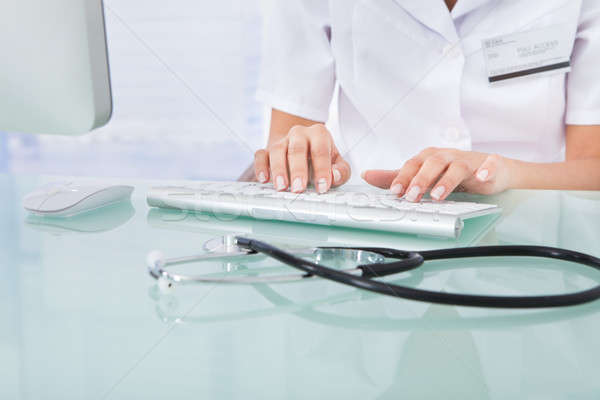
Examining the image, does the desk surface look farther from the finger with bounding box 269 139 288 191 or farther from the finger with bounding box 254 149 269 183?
the finger with bounding box 254 149 269 183

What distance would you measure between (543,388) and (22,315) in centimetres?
24

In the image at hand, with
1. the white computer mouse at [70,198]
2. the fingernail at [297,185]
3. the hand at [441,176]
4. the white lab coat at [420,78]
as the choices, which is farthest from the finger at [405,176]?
the white lab coat at [420,78]

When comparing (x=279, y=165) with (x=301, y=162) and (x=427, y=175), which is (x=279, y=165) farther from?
(x=427, y=175)

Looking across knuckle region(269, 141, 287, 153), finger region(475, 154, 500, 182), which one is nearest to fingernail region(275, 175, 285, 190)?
knuckle region(269, 141, 287, 153)

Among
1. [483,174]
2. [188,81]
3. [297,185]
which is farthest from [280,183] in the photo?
[188,81]

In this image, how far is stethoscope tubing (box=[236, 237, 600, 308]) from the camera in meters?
0.22

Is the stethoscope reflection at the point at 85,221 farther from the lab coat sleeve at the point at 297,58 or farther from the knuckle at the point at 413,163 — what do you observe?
the lab coat sleeve at the point at 297,58

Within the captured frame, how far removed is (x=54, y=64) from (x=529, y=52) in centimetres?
80

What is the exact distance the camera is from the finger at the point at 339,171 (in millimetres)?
637

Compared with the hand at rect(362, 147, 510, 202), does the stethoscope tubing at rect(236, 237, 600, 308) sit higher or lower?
lower

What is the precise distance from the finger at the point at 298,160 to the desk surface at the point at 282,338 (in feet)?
0.78

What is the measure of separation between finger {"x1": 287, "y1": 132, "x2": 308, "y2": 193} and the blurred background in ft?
4.17

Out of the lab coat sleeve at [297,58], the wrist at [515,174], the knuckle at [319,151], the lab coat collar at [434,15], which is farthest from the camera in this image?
the lab coat sleeve at [297,58]

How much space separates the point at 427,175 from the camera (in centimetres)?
53
